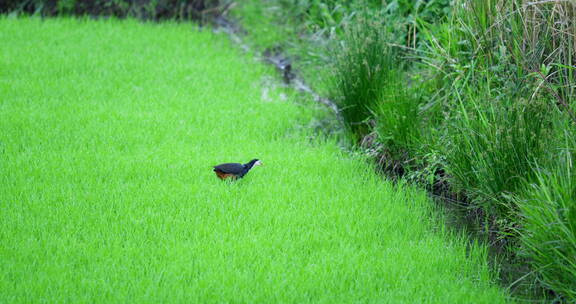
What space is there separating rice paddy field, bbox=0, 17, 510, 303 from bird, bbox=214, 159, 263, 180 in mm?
60

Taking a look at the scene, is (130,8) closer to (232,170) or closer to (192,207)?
(232,170)

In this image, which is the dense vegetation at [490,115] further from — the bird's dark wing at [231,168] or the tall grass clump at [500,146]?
the bird's dark wing at [231,168]

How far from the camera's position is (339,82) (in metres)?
5.67

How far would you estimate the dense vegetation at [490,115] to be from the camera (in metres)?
3.48

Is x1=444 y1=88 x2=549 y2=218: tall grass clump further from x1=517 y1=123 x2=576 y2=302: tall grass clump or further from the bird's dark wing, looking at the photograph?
the bird's dark wing

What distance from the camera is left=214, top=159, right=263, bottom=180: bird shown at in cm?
454

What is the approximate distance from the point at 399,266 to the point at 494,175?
858 mm

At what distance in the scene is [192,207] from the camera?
14.0ft

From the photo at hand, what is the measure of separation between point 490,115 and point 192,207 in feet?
6.14

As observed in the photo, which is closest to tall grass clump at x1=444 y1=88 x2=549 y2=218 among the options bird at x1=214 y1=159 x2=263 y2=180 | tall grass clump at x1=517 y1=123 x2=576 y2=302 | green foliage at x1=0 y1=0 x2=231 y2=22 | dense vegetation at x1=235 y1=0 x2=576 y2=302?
dense vegetation at x1=235 y1=0 x2=576 y2=302

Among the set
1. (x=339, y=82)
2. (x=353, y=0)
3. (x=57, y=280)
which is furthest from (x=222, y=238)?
(x=353, y=0)

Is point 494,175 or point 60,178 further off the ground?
Answer: point 494,175

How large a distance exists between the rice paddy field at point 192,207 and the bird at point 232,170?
0.20 feet

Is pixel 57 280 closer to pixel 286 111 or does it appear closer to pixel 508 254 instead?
pixel 508 254
